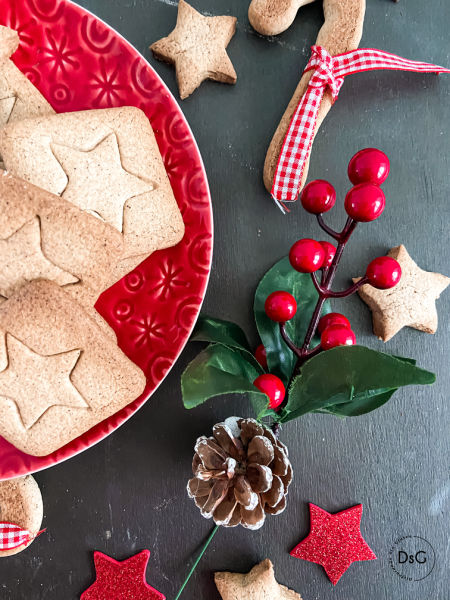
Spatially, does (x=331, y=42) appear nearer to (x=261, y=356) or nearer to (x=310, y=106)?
(x=310, y=106)

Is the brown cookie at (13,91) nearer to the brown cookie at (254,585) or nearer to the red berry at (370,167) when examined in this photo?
the red berry at (370,167)

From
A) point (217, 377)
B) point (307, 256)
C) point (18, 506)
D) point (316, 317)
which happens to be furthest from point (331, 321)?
point (18, 506)

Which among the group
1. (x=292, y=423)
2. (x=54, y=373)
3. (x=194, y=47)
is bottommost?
(x=292, y=423)

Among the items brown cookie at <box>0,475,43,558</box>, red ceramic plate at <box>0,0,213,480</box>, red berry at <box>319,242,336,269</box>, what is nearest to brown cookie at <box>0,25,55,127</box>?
red ceramic plate at <box>0,0,213,480</box>

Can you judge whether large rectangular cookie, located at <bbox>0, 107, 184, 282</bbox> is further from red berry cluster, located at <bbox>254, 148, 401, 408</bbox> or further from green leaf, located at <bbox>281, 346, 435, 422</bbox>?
green leaf, located at <bbox>281, 346, 435, 422</bbox>

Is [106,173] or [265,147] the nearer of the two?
[106,173]

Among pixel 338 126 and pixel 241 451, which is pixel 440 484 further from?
pixel 338 126

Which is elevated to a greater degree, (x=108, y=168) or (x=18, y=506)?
(x=108, y=168)

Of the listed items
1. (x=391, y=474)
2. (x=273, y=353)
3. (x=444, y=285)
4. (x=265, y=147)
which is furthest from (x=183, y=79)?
(x=391, y=474)
